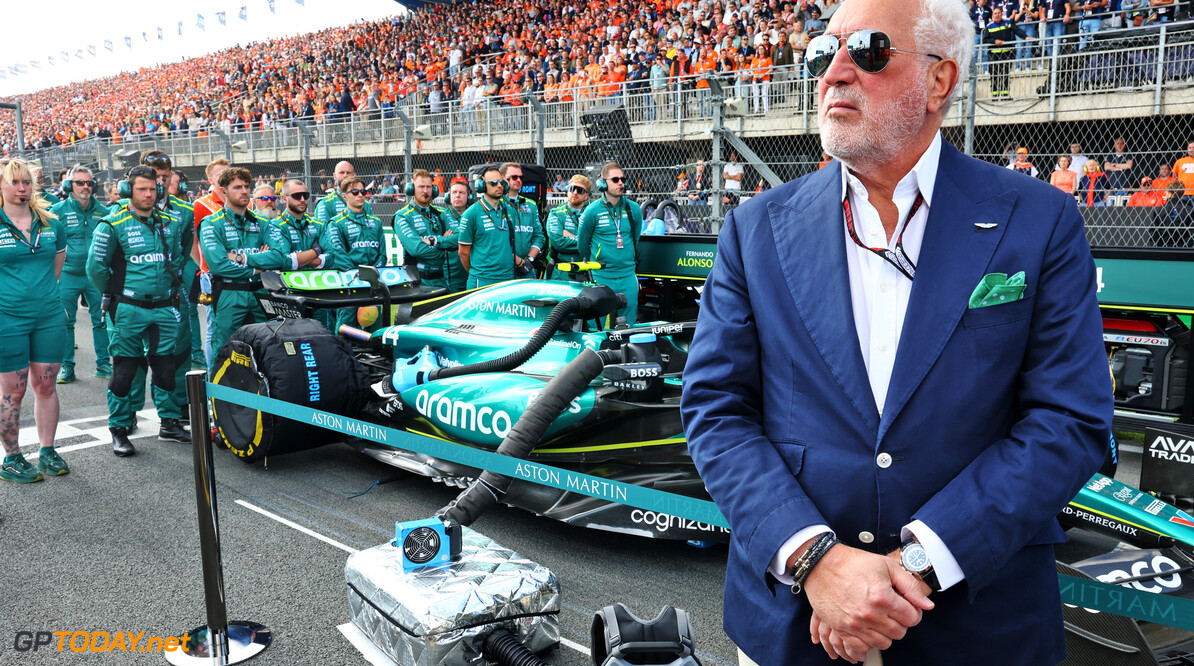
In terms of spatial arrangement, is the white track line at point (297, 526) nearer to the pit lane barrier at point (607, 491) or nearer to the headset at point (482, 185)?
the pit lane barrier at point (607, 491)

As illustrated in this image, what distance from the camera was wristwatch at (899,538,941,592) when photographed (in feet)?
4.20

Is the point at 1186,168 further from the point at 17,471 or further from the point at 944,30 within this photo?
the point at 17,471

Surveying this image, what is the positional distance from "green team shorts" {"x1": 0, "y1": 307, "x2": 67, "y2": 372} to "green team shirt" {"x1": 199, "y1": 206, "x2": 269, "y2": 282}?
4.65ft

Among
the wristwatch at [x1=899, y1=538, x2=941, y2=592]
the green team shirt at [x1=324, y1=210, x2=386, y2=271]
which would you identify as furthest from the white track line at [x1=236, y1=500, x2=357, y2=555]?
the green team shirt at [x1=324, y1=210, x2=386, y2=271]

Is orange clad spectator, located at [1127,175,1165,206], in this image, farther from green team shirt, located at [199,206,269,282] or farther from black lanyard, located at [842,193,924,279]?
green team shirt, located at [199,206,269,282]

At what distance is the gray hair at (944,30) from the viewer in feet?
4.62

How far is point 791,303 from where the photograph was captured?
57.1 inches

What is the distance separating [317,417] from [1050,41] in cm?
910

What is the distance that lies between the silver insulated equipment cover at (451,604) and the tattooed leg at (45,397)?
3042mm

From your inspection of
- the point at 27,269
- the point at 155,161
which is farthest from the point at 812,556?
the point at 155,161

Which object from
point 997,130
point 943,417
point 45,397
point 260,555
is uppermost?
point 997,130

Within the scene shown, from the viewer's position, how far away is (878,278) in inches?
55.9

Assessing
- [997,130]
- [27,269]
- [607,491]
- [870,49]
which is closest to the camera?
[870,49]

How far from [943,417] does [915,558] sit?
0.74ft
